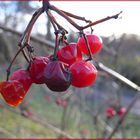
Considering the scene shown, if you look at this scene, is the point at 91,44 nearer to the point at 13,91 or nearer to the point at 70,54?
the point at 70,54

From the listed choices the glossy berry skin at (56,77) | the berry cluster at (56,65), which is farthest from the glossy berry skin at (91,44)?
the glossy berry skin at (56,77)

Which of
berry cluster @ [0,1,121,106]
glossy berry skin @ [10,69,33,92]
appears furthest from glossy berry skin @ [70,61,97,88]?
glossy berry skin @ [10,69,33,92]

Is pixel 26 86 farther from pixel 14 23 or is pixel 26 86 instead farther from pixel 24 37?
pixel 14 23

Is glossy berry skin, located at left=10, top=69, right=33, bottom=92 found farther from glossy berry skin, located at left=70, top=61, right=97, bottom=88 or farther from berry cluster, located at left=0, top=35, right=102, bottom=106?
glossy berry skin, located at left=70, top=61, right=97, bottom=88

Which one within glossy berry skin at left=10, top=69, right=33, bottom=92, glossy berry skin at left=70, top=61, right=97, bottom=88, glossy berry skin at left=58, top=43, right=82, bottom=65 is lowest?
glossy berry skin at left=10, top=69, right=33, bottom=92

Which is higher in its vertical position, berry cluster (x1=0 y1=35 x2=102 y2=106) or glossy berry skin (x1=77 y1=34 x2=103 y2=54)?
glossy berry skin (x1=77 y1=34 x2=103 y2=54)

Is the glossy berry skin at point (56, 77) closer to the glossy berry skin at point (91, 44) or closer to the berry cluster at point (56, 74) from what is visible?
the berry cluster at point (56, 74)
